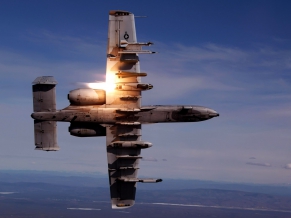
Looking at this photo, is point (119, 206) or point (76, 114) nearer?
point (76, 114)

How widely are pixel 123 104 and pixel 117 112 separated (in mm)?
957

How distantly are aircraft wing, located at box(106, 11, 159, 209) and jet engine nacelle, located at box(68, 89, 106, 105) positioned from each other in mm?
634

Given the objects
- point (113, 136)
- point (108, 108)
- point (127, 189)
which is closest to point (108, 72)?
point (108, 108)

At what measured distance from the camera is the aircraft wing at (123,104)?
33375mm

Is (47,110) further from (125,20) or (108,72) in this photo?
(125,20)

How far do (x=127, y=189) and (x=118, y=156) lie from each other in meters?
3.36

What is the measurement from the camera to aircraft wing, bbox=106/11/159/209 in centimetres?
3338

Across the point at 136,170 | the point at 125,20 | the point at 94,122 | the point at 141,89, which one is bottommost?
the point at 136,170

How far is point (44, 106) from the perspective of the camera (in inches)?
1292

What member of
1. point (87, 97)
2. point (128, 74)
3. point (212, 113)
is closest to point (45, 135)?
point (87, 97)

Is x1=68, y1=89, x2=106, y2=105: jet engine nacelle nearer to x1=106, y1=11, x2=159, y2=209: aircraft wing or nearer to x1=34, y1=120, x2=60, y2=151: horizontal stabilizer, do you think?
x1=106, y1=11, x2=159, y2=209: aircraft wing

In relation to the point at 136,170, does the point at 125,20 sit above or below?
above

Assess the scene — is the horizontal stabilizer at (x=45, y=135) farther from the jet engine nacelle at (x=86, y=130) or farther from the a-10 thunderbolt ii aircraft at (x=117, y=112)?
the jet engine nacelle at (x=86, y=130)

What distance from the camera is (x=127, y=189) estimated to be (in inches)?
1359
